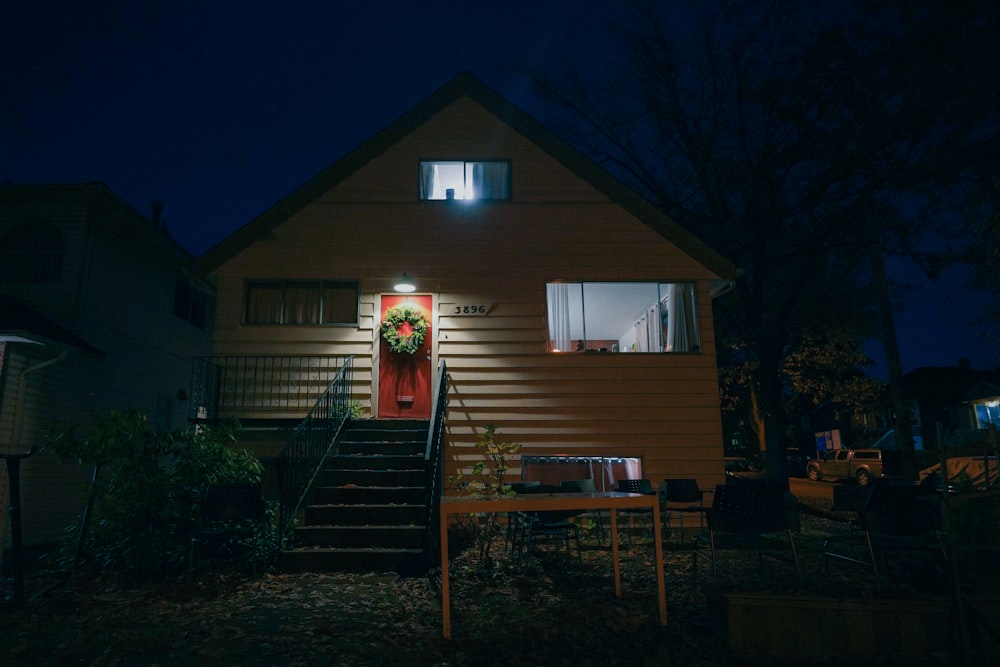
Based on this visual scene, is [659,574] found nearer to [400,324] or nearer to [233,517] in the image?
[233,517]

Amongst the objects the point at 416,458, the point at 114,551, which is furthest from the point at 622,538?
the point at 114,551

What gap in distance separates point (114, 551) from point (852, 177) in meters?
14.7

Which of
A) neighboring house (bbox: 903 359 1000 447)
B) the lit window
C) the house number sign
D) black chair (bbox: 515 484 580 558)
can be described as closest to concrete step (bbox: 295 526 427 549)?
black chair (bbox: 515 484 580 558)

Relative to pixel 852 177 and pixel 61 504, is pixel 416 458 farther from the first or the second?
pixel 852 177

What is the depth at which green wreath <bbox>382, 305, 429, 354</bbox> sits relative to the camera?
9992mm

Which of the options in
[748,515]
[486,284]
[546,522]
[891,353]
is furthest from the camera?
[891,353]

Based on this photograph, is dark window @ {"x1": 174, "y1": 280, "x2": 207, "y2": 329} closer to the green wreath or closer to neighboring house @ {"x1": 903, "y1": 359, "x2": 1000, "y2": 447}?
the green wreath

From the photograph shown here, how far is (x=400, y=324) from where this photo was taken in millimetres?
10117

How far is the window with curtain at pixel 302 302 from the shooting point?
10227mm

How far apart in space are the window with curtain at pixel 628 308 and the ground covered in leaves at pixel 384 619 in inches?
178

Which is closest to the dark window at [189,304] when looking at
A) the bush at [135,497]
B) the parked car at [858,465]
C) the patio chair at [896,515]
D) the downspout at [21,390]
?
the downspout at [21,390]

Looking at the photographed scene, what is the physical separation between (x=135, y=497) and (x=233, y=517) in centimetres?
99

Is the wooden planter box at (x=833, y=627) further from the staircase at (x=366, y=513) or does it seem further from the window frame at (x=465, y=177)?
the window frame at (x=465, y=177)

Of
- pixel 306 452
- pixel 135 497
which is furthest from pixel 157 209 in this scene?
pixel 135 497
